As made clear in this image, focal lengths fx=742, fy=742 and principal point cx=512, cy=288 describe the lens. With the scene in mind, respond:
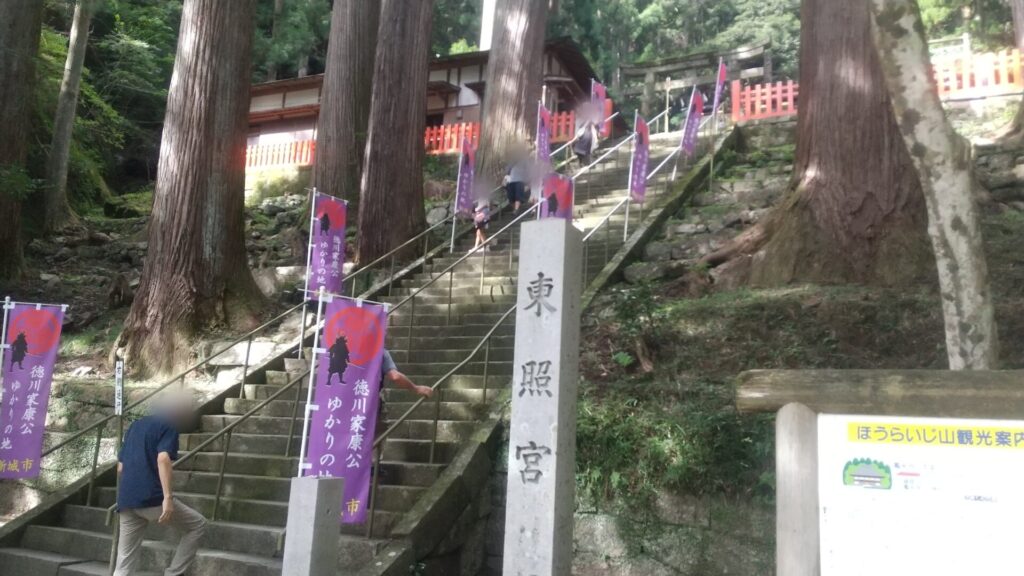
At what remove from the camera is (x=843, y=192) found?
7734 mm

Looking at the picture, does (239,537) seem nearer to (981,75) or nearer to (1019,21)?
(981,75)

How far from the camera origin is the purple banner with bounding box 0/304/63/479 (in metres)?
6.31

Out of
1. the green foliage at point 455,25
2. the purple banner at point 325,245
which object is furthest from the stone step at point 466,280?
the green foliage at point 455,25

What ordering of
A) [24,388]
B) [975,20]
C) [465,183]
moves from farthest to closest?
[975,20] → [465,183] → [24,388]

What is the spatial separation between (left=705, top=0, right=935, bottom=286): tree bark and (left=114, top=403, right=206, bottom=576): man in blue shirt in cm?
584

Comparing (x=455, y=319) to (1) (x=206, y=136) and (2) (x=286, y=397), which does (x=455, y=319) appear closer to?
(2) (x=286, y=397)

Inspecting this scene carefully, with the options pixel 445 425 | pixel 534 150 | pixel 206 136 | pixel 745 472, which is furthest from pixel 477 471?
pixel 534 150

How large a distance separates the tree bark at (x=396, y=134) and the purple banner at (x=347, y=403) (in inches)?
238

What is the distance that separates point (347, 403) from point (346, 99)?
10051 millimetres

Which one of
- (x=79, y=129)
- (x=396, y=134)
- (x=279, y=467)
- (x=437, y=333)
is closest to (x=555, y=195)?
(x=437, y=333)

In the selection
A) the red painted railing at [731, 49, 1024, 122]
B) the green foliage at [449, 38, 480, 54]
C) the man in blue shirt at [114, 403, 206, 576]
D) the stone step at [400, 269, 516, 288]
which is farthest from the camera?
the green foliage at [449, 38, 480, 54]

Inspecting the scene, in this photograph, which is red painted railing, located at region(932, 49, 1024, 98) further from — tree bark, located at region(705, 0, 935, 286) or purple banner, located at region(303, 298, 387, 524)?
purple banner, located at region(303, 298, 387, 524)

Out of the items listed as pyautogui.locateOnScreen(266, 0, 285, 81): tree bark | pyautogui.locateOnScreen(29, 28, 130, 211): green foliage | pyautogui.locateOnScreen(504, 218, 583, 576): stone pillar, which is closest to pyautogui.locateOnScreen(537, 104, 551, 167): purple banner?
pyautogui.locateOnScreen(504, 218, 583, 576): stone pillar

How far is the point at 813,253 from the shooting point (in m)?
7.73
